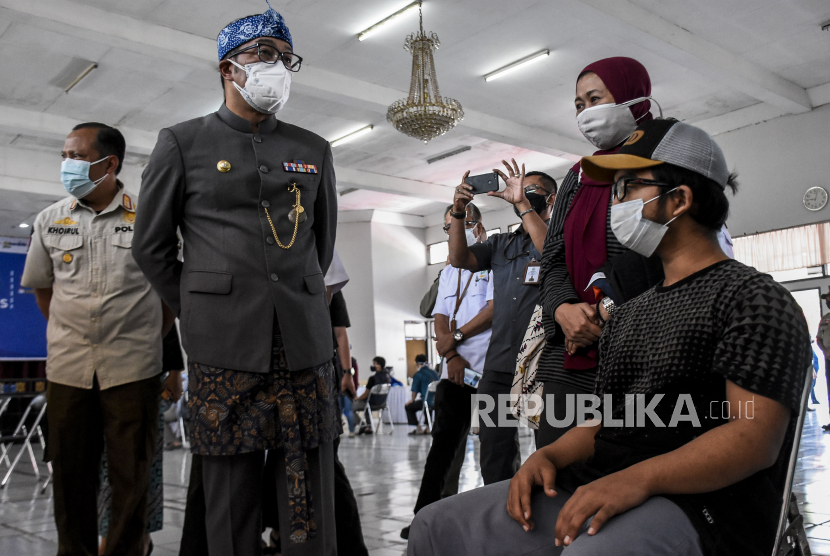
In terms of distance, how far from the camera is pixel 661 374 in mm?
1214

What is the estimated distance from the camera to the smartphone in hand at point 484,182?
2695mm

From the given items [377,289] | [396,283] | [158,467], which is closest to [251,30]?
[158,467]

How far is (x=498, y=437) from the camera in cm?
291

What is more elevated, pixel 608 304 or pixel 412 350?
pixel 412 350

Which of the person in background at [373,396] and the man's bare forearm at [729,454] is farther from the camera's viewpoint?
the person in background at [373,396]

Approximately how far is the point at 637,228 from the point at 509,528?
24.4 inches

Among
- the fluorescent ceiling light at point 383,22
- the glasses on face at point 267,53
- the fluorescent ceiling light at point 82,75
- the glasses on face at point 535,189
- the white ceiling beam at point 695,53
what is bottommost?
the glasses on face at point 535,189

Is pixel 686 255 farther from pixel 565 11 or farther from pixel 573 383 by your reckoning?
A: pixel 565 11

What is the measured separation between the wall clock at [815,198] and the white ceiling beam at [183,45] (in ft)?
14.6

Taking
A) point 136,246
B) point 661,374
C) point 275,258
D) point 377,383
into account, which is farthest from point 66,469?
point 377,383

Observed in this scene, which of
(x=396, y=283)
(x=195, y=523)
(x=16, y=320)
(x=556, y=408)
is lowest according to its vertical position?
(x=195, y=523)

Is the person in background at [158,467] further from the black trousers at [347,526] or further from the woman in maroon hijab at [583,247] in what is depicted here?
the woman in maroon hijab at [583,247]

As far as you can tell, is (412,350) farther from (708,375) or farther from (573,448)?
(708,375)

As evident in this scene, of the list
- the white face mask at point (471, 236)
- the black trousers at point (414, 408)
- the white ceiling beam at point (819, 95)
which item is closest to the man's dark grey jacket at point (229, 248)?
the white face mask at point (471, 236)
